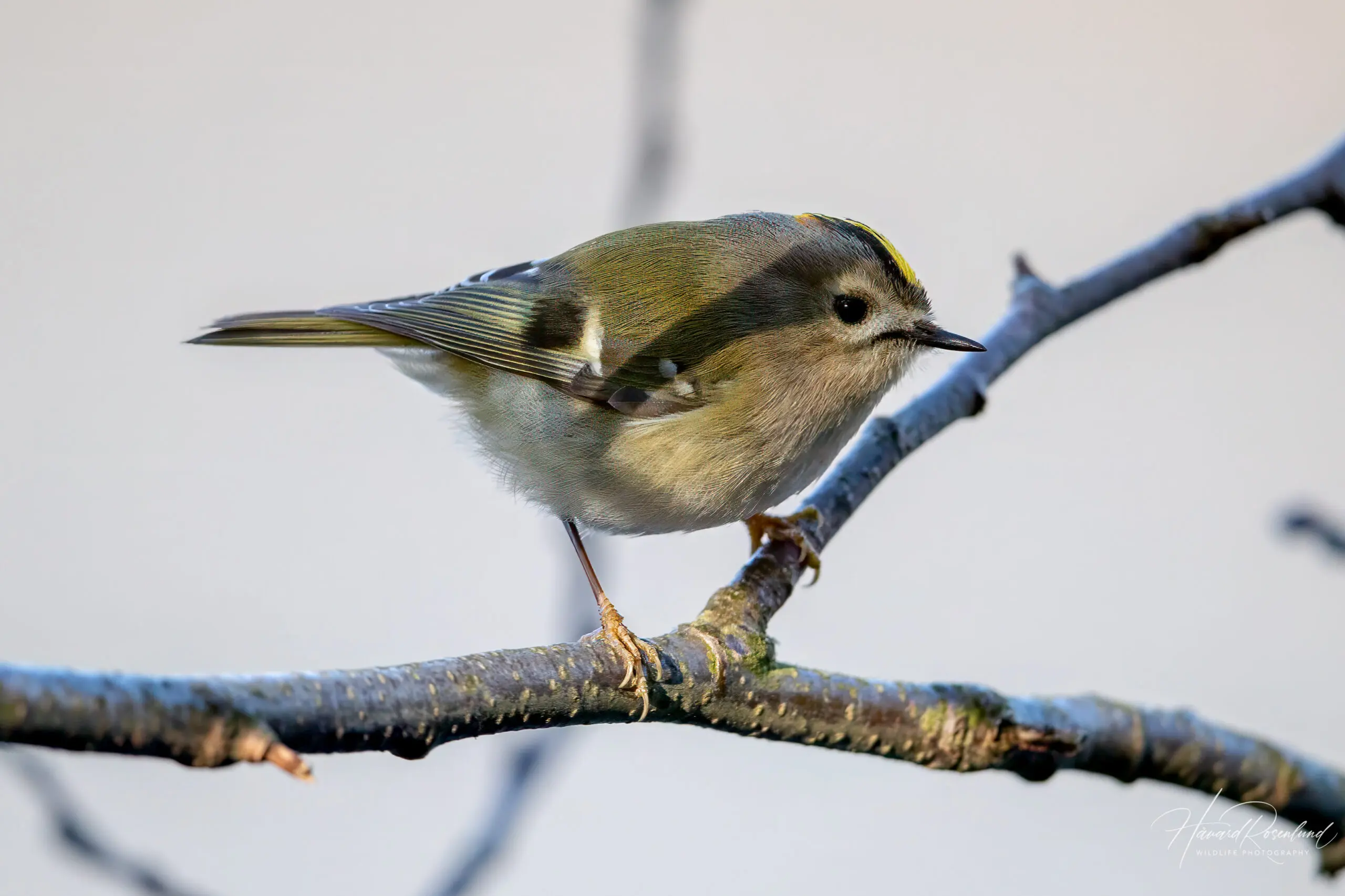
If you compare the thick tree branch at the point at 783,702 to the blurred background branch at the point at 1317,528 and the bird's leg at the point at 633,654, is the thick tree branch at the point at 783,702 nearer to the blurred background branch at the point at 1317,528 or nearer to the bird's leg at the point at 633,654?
the bird's leg at the point at 633,654

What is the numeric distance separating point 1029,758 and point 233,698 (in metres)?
0.65

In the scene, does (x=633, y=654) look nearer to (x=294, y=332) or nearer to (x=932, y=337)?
(x=932, y=337)

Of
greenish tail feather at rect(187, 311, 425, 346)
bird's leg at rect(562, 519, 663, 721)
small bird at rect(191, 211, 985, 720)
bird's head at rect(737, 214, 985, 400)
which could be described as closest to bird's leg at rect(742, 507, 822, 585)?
small bird at rect(191, 211, 985, 720)

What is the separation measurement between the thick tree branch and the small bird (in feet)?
0.34

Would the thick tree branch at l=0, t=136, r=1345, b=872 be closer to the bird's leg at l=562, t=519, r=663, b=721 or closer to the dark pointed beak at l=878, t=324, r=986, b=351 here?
the bird's leg at l=562, t=519, r=663, b=721

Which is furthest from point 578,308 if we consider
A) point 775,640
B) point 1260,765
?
Answer: point 1260,765

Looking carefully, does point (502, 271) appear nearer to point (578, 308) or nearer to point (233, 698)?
point (578, 308)

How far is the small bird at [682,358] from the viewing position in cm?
113

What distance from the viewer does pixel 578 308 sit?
124 cm

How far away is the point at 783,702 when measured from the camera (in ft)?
2.98

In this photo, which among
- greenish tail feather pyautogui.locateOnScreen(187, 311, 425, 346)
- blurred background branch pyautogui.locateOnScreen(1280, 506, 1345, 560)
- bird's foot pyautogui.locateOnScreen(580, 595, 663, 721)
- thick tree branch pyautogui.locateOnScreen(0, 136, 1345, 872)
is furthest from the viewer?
greenish tail feather pyautogui.locateOnScreen(187, 311, 425, 346)

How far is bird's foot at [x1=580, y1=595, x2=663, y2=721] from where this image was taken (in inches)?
30.8

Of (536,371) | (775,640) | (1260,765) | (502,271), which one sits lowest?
(1260,765)

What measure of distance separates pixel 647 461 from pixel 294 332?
0.45 metres
